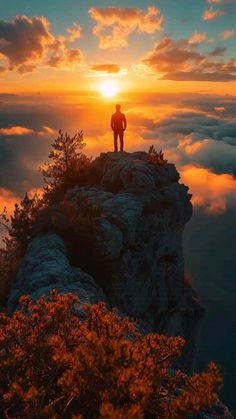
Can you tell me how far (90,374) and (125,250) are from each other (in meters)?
16.2

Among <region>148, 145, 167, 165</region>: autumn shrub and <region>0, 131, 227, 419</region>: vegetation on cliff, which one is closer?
<region>0, 131, 227, 419</region>: vegetation on cliff

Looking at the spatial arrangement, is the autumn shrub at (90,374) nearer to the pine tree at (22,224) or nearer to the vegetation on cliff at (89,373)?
the vegetation on cliff at (89,373)

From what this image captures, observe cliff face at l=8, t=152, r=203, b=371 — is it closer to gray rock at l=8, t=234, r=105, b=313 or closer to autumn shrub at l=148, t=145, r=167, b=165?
gray rock at l=8, t=234, r=105, b=313

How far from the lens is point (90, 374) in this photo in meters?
5.48

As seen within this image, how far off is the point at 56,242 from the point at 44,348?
12.7 m

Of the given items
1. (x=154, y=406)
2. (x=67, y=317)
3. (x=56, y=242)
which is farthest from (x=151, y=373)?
(x=56, y=242)

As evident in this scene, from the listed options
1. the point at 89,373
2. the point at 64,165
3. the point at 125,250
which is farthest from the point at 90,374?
the point at 64,165

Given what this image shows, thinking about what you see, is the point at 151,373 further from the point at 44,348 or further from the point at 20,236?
the point at 20,236

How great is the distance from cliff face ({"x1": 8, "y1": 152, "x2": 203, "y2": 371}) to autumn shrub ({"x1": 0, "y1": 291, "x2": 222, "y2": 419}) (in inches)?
295

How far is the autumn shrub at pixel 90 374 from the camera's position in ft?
16.8

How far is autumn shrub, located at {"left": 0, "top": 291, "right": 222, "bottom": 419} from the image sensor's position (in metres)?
5.12

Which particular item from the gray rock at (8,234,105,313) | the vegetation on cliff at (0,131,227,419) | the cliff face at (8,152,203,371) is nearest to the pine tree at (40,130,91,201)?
the cliff face at (8,152,203,371)

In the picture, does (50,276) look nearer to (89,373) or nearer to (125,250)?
(125,250)

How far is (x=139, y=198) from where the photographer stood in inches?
969
